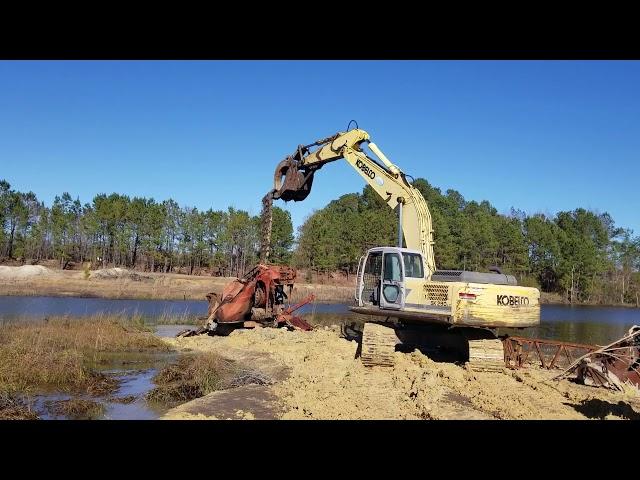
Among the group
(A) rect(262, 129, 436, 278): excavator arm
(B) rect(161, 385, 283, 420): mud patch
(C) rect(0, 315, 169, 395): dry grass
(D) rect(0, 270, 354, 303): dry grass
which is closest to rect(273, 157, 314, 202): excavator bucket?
(A) rect(262, 129, 436, 278): excavator arm

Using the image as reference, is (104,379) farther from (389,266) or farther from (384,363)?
(389,266)

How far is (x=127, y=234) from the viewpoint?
70875 millimetres

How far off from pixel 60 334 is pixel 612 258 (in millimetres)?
91506

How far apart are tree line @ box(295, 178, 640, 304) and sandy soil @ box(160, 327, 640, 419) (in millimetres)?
53325

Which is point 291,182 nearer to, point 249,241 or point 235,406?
point 235,406

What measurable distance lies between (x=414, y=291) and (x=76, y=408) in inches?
276

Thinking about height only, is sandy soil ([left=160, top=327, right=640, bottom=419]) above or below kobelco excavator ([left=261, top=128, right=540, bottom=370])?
below

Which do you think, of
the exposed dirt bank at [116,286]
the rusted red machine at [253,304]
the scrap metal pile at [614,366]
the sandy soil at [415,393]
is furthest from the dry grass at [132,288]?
the scrap metal pile at [614,366]

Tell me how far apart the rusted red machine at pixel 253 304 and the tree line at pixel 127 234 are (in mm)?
50137

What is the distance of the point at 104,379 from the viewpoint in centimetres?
1035

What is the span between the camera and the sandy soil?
25.3ft

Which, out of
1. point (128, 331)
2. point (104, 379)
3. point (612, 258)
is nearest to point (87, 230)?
point (128, 331)

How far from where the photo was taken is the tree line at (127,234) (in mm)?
70000

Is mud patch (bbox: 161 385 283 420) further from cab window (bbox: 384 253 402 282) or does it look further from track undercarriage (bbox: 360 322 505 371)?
cab window (bbox: 384 253 402 282)
